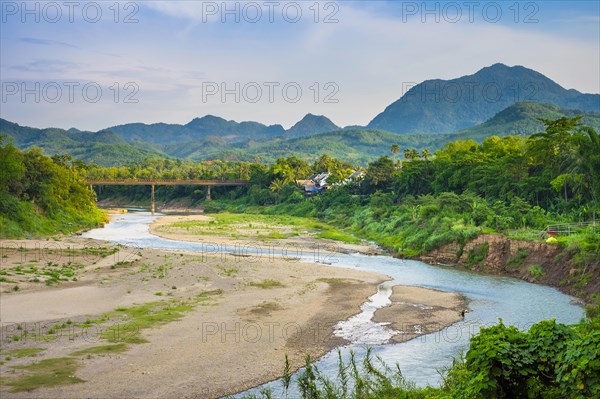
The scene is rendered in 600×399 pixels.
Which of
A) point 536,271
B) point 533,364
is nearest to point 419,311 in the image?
point 536,271

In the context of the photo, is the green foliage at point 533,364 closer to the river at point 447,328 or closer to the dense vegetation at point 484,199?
the river at point 447,328

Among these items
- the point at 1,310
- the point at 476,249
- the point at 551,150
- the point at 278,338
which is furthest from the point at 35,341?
the point at 551,150

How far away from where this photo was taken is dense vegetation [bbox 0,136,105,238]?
202ft

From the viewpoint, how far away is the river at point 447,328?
23844 millimetres

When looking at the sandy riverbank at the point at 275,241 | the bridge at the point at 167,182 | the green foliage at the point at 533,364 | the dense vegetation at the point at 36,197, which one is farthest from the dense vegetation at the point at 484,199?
the dense vegetation at the point at 36,197

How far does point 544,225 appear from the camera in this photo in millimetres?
48875

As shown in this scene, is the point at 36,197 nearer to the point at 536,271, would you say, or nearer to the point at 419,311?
the point at 419,311

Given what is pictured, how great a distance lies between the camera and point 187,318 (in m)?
28.4

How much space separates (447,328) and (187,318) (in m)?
12.9

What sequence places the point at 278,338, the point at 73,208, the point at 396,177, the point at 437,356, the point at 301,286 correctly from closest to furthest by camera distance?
the point at 437,356, the point at 278,338, the point at 301,286, the point at 73,208, the point at 396,177

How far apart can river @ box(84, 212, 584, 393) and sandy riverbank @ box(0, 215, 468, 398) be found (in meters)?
1.10

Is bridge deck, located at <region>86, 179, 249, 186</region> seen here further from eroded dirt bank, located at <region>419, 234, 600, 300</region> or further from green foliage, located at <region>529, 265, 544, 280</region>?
green foliage, located at <region>529, 265, 544, 280</region>

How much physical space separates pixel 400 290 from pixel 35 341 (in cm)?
2301

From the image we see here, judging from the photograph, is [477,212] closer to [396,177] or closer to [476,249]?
[476,249]
